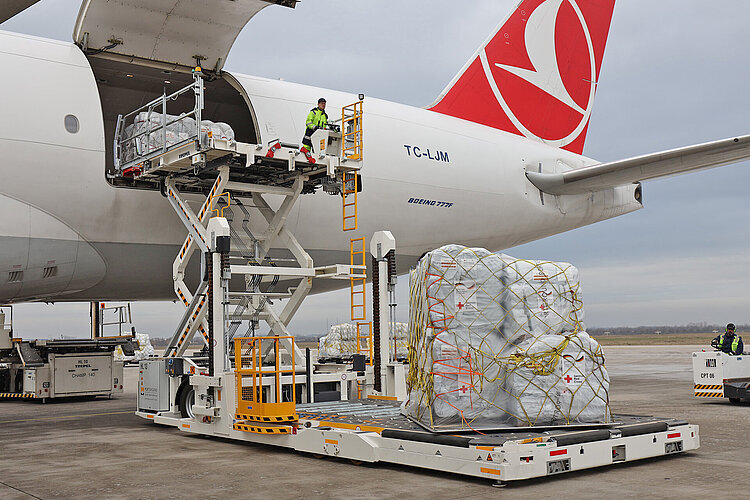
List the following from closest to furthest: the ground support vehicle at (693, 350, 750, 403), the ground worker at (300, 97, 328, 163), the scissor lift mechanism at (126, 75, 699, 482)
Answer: the scissor lift mechanism at (126, 75, 699, 482) < the ground worker at (300, 97, 328, 163) < the ground support vehicle at (693, 350, 750, 403)

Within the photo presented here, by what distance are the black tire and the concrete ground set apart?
34 cm

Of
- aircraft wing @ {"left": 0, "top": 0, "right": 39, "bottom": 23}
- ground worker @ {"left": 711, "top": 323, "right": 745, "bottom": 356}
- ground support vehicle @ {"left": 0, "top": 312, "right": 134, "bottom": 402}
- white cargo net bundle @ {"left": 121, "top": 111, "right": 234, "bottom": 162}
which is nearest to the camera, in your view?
aircraft wing @ {"left": 0, "top": 0, "right": 39, "bottom": 23}

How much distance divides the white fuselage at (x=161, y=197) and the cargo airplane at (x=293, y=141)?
0.03 meters

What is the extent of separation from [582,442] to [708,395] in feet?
29.5

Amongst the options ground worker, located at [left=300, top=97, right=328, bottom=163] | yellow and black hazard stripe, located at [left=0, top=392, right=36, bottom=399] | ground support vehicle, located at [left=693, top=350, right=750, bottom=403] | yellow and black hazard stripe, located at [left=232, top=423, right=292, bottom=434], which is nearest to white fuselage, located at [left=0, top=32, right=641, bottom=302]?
ground worker, located at [left=300, top=97, right=328, bottom=163]

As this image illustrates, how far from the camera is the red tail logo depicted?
20375 millimetres

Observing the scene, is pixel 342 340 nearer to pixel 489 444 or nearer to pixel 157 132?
pixel 157 132

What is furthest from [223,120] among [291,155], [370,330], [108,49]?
[370,330]

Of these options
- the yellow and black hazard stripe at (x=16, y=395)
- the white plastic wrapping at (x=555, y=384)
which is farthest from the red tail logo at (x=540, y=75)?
the yellow and black hazard stripe at (x=16, y=395)

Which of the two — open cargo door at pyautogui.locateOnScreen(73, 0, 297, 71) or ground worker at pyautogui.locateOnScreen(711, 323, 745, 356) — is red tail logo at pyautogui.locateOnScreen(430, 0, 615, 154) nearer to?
open cargo door at pyautogui.locateOnScreen(73, 0, 297, 71)

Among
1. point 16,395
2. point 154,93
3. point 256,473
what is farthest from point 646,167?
point 16,395

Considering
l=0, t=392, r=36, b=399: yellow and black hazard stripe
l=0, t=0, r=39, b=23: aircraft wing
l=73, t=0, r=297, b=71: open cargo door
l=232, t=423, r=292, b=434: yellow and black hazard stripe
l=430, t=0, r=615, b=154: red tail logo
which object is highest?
l=430, t=0, r=615, b=154: red tail logo

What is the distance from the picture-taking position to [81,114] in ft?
42.9

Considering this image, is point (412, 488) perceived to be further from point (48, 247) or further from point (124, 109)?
point (124, 109)
